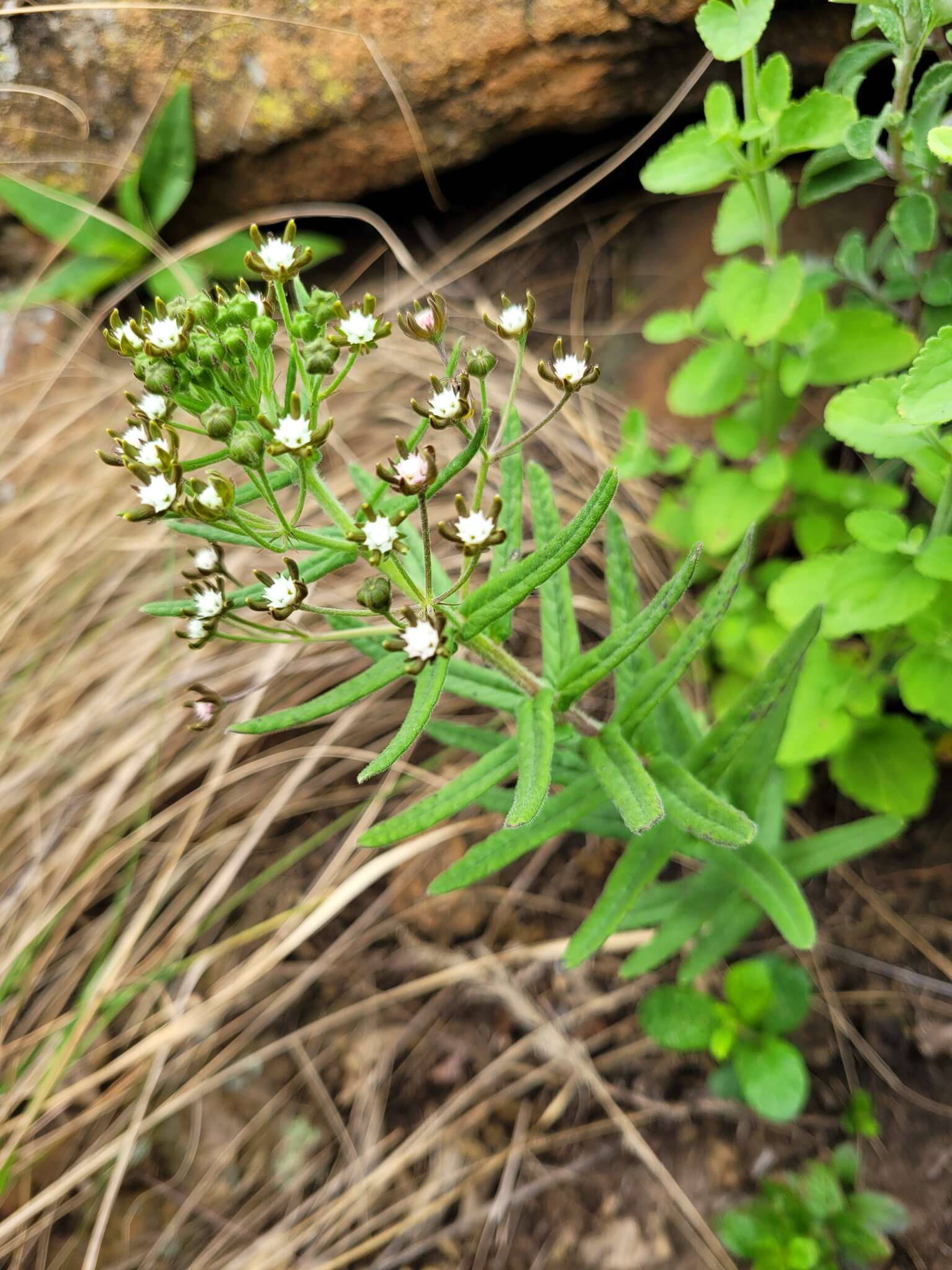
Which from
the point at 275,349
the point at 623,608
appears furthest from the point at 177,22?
the point at 623,608

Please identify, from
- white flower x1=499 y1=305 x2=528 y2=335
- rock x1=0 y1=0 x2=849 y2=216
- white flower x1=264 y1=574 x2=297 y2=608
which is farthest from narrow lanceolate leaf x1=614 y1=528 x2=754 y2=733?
rock x1=0 y1=0 x2=849 y2=216

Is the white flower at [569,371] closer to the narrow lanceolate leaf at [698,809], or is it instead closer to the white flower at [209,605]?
the white flower at [209,605]

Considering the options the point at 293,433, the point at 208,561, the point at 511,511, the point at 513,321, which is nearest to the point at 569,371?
the point at 513,321

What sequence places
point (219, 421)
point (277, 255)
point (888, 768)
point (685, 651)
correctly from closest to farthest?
1. point (219, 421)
2. point (277, 255)
3. point (685, 651)
4. point (888, 768)

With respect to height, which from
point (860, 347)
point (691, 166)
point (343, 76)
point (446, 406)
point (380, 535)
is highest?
point (343, 76)

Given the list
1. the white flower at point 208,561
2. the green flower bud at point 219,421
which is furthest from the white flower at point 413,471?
the white flower at point 208,561

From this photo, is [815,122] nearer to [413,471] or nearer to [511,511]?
[511,511]
